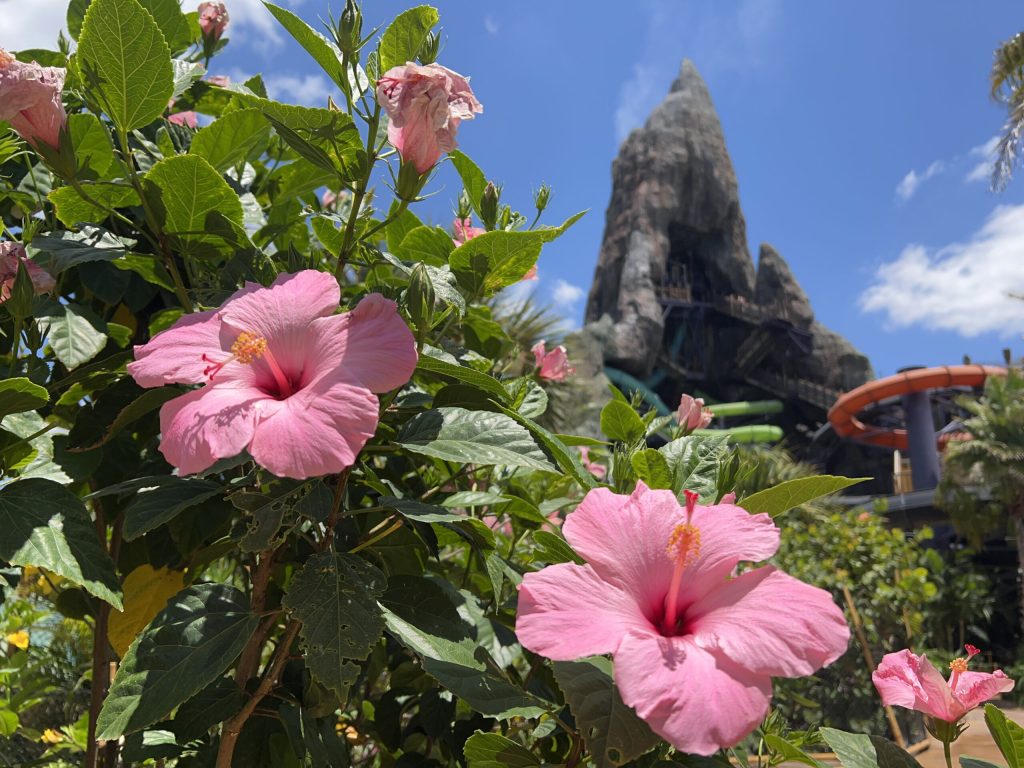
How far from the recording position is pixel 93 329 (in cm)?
93

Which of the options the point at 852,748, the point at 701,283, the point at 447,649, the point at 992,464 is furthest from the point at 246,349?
the point at 701,283

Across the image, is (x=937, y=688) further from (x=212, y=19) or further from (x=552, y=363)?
(x=212, y=19)

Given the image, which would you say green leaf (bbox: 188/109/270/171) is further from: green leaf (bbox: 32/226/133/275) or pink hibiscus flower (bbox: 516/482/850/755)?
pink hibiscus flower (bbox: 516/482/850/755)

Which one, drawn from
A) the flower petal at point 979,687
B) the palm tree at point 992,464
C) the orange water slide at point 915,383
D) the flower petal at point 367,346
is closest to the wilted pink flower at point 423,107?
the flower petal at point 367,346

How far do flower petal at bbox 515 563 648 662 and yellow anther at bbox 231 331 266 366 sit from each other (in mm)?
307

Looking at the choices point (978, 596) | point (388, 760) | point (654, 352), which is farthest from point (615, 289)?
point (388, 760)

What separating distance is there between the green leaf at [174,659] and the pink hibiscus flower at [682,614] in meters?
0.33

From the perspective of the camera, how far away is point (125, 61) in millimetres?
817

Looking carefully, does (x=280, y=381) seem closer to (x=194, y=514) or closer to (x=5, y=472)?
(x=194, y=514)

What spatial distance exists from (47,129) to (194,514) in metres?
0.46

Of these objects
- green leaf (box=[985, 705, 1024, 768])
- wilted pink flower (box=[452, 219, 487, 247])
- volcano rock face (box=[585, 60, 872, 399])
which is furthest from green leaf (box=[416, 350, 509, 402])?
volcano rock face (box=[585, 60, 872, 399])

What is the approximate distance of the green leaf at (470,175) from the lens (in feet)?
3.34

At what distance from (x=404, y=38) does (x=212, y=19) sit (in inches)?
31.8

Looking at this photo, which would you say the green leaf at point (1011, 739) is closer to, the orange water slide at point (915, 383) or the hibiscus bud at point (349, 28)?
the hibiscus bud at point (349, 28)
